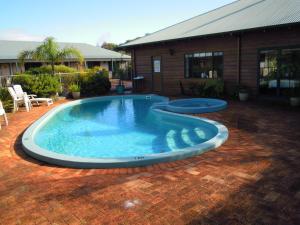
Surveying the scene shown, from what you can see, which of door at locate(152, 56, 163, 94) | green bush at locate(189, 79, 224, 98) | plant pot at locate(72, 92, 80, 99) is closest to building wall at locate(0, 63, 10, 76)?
plant pot at locate(72, 92, 80, 99)

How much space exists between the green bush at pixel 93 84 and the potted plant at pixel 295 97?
35.7 feet

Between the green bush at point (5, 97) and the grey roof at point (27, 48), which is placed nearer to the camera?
the green bush at point (5, 97)

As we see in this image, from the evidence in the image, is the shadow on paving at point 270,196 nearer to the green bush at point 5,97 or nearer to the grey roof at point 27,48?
the green bush at point 5,97

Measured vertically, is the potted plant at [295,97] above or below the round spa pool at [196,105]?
above

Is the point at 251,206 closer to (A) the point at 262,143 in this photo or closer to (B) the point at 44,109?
(A) the point at 262,143

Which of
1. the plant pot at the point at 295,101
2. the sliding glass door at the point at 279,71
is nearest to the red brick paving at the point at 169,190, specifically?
the plant pot at the point at 295,101

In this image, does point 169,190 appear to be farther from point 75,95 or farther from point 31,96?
point 75,95

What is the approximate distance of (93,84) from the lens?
55.0 feet

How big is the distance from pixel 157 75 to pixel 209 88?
4.52m

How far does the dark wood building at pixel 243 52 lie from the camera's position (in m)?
10.2

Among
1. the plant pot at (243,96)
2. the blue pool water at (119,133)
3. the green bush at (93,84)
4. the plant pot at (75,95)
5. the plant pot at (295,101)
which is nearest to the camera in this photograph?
the blue pool water at (119,133)

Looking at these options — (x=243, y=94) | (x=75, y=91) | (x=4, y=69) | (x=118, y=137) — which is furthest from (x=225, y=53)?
(x=4, y=69)

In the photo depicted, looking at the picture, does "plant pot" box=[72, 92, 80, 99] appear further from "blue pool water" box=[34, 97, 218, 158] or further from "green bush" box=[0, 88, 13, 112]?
"green bush" box=[0, 88, 13, 112]


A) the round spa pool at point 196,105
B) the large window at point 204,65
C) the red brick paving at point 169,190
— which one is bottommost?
the red brick paving at point 169,190
